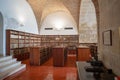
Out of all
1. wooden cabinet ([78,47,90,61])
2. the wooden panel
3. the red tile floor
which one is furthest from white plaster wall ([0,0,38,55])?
wooden cabinet ([78,47,90,61])

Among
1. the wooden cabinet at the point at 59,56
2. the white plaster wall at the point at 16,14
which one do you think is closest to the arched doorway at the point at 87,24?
the white plaster wall at the point at 16,14

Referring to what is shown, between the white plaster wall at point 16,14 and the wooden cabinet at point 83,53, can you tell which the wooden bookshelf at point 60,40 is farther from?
the wooden cabinet at point 83,53

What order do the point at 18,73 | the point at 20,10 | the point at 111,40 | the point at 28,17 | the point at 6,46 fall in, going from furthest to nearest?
the point at 28,17, the point at 20,10, the point at 6,46, the point at 18,73, the point at 111,40

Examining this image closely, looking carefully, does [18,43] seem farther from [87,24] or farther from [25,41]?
[87,24]

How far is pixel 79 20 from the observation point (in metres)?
11.8

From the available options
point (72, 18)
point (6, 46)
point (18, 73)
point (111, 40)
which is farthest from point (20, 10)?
point (111, 40)

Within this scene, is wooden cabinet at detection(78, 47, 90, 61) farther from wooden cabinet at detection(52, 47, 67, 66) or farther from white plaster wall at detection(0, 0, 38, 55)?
white plaster wall at detection(0, 0, 38, 55)

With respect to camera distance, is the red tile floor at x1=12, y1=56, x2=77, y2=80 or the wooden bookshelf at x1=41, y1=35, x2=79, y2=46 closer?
the red tile floor at x1=12, y1=56, x2=77, y2=80

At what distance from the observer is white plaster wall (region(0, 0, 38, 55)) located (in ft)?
22.8

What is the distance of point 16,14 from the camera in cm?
809

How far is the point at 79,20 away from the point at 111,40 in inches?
372

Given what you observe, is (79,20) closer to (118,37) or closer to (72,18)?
(72,18)

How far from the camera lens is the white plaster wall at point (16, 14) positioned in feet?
22.8

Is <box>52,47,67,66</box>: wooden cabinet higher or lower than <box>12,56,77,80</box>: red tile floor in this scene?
higher
